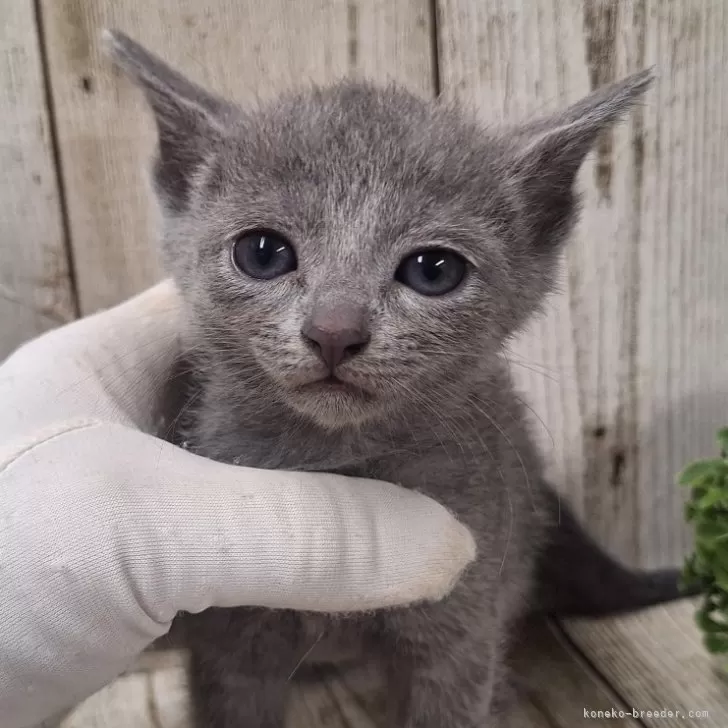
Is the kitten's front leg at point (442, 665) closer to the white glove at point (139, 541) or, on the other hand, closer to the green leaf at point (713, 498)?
the white glove at point (139, 541)

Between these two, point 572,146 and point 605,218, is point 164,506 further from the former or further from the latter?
point 605,218

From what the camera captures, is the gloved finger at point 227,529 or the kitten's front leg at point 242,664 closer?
the gloved finger at point 227,529

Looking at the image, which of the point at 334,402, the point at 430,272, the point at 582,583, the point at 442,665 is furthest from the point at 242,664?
the point at 582,583

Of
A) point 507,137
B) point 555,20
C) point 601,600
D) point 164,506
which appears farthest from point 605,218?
point 164,506

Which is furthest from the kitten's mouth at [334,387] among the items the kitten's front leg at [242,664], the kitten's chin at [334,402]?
the kitten's front leg at [242,664]

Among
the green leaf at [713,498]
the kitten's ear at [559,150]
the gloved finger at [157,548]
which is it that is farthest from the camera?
the green leaf at [713,498]

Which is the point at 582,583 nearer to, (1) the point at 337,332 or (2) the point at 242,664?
(2) the point at 242,664
